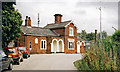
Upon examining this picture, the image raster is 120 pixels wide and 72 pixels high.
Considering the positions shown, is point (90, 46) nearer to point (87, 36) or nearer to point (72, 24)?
point (72, 24)

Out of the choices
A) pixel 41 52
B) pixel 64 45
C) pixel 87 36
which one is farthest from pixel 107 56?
pixel 87 36

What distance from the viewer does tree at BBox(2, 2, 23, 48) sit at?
19789mm

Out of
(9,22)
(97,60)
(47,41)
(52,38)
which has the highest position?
(9,22)

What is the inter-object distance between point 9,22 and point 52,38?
19.6 m

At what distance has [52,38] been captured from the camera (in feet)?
129

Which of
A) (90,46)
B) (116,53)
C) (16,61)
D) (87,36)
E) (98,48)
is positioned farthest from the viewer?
(87,36)

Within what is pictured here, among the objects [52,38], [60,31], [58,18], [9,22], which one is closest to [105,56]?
[9,22]

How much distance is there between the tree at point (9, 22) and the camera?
19789mm

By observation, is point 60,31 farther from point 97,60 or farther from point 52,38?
point 97,60

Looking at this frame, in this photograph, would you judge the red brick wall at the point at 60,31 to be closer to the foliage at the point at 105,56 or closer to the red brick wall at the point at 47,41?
the red brick wall at the point at 47,41

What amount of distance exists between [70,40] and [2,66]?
106 feet

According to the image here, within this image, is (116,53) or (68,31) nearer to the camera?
(116,53)

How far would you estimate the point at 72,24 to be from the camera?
43375mm

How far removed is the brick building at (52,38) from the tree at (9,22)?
1309cm
